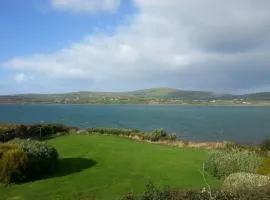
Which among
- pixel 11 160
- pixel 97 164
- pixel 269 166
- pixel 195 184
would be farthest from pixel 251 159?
pixel 11 160

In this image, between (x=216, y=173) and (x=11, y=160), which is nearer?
(x=11, y=160)

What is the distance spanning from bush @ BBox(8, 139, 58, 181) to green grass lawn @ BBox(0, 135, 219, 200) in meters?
0.63

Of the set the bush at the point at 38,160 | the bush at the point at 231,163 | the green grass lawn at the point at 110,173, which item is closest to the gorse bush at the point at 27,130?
the green grass lawn at the point at 110,173

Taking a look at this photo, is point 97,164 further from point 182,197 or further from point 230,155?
point 182,197

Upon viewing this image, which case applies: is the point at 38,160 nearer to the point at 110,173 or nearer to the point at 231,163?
the point at 110,173

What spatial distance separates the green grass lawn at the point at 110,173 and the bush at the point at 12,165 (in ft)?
2.38

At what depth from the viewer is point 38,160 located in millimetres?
19922

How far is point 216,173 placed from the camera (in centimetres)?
2091

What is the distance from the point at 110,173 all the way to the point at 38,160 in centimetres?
345

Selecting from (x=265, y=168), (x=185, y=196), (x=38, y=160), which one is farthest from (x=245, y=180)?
(x=38, y=160)

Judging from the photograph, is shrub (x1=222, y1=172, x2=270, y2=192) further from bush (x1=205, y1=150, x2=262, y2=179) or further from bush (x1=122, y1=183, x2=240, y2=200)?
bush (x1=122, y1=183, x2=240, y2=200)

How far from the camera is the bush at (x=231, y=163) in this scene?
20047mm

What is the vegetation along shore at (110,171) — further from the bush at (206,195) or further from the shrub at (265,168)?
the bush at (206,195)

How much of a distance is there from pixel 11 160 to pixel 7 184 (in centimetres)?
107
